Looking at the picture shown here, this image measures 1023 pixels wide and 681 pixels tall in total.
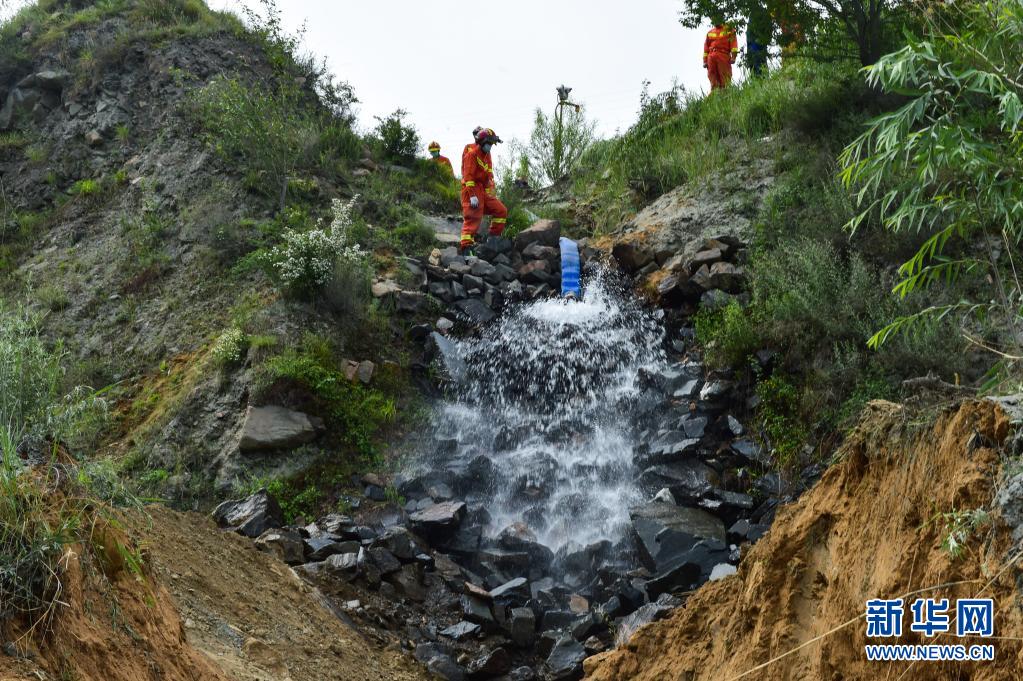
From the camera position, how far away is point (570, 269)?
11.8m

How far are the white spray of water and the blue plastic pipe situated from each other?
0.75ft

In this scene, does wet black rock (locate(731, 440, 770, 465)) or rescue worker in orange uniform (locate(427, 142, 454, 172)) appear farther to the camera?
rescue worker in orange uniform (locate(427, 142, 454, 172))

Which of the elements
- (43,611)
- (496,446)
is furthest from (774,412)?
(43,611)

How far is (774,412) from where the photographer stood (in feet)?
26.5

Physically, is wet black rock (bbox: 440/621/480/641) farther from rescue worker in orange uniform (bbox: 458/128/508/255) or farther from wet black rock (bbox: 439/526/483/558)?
rescue worker in orange uniform (bbox: 458/128/508/255)

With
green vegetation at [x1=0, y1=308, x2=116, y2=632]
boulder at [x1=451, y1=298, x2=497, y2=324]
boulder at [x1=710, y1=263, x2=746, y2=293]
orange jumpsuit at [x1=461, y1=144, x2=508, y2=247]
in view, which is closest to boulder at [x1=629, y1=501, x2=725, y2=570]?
boulder at [x1=710, y1=263, x2=746, y2=293]

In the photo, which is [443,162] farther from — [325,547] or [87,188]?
[325,547]

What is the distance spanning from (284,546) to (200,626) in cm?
222

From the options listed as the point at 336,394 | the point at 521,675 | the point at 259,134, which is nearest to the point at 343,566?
the point at 521,675

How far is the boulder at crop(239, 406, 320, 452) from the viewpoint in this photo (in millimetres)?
8141

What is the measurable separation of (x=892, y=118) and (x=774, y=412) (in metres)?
4.32

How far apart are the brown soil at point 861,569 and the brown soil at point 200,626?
6.65ft

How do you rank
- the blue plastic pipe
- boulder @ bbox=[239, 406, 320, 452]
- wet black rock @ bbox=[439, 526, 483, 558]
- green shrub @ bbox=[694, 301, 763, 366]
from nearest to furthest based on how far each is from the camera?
wet black rock @ bbox=[439, 526, 483, 558] < boulder @ bbox=[239, 406, 320, 452] < green shrub @ bbox=[694, 301, 763, 366] < the blue plastic pipe

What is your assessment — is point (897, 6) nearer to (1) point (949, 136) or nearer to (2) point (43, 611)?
(1) point (949, 136)
